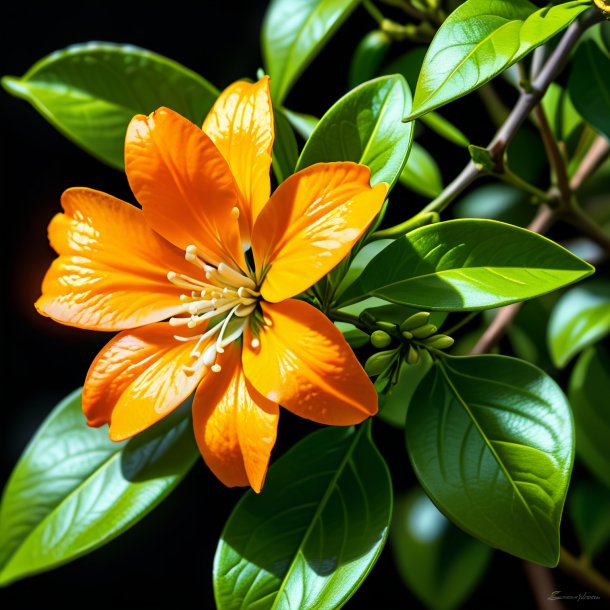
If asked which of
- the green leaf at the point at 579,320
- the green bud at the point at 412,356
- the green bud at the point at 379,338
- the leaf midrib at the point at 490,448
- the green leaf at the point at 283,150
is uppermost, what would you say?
the green leaf at the point at 283,150

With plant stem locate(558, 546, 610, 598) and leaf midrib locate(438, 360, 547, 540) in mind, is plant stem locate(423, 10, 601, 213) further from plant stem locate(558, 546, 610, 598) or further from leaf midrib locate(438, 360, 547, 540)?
plant stem locate(558, 546, 610, 598)

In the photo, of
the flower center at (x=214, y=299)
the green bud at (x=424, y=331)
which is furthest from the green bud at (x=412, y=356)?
the flower center at (x=214, y=299)

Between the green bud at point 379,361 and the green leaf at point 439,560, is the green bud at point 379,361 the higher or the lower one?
the higher one

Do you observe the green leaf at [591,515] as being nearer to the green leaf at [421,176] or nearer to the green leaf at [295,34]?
the green leaf at [421,176]

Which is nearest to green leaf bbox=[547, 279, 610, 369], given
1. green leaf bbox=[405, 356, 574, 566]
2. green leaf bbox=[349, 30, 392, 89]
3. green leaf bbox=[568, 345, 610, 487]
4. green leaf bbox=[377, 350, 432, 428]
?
green leaf bbox=[568, 345, 610, 487]

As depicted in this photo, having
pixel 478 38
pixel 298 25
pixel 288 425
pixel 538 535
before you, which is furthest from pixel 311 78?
pixel 538 535

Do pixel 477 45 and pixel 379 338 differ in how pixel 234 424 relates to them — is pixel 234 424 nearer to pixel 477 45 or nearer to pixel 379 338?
pixel 379 338

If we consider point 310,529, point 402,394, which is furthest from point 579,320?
point 310,529
